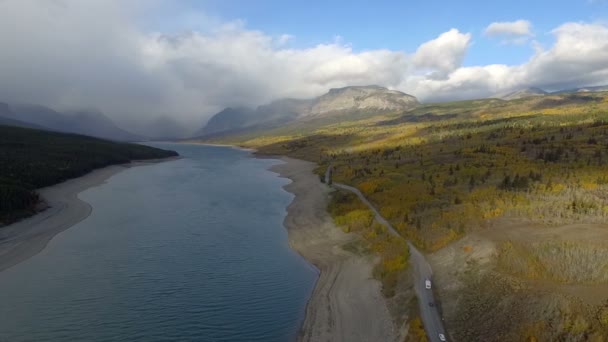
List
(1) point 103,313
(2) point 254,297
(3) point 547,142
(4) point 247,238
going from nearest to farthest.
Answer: (1) point 103,313, (2) point 254,297, (4) point 247,238, (3) point 547,142

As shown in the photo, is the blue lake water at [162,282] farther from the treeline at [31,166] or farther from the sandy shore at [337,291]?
the treeline at [31,166]

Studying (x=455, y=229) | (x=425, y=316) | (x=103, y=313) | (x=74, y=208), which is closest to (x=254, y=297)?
→ (x=103, y=313)

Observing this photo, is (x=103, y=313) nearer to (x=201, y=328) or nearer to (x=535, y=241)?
(x=201, y=328)

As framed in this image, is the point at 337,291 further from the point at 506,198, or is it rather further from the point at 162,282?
the point at 506,198

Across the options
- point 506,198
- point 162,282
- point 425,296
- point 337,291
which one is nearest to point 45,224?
point 162,282

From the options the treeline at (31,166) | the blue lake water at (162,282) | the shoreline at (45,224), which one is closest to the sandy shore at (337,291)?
the blue lake water at (162,282)

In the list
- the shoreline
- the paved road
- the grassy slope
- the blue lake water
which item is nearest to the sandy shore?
the blue lake water
